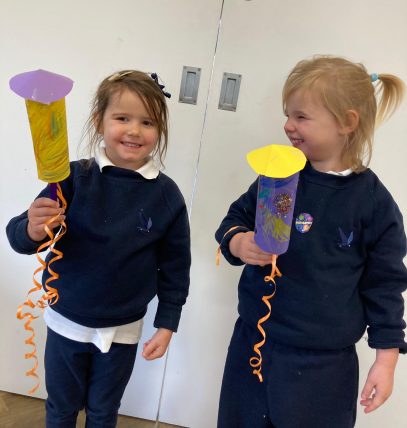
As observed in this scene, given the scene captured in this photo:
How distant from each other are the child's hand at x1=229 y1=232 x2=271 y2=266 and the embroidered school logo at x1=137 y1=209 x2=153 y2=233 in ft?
0.63

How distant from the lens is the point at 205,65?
1.12 meters

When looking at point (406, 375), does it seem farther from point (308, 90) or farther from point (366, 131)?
point (308, 90)

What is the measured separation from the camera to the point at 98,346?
911 mm

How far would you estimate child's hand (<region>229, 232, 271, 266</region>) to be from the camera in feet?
2.44

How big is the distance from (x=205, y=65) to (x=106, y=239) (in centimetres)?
58

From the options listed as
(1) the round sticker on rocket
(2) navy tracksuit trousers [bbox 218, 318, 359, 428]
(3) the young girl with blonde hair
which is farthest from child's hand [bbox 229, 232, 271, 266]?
(2) navy tracksuit trousers [bbox 218, 318, 359, 428]

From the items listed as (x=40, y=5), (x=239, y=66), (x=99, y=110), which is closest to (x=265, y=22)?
(x=239, y=66)

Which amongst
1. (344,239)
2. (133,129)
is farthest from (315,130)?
(133,129)

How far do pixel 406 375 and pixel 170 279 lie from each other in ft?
2.86

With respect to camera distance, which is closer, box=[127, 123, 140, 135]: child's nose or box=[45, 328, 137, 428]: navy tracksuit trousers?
box=[127, 123, 140, 135]: child's nose

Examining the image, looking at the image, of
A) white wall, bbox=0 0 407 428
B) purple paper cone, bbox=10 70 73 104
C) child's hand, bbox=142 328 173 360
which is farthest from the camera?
white wall, bbox=0 0 407 428

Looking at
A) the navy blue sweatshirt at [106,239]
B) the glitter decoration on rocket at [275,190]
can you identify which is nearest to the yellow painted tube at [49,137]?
the navy blue sweatshirt at [106,239]

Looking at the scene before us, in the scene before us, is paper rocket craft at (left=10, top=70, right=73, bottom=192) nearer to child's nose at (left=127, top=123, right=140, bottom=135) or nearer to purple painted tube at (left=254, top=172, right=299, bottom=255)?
child's nose at (left=127, top=123, right=140, bottom=135)

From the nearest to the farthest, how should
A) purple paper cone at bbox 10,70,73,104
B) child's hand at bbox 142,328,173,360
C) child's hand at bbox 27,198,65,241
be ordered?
purple paper cone at bbox 10,70,73,104, child's hand at bbox 27,198,65,241, child's hand at bbox 142,328,173,360
